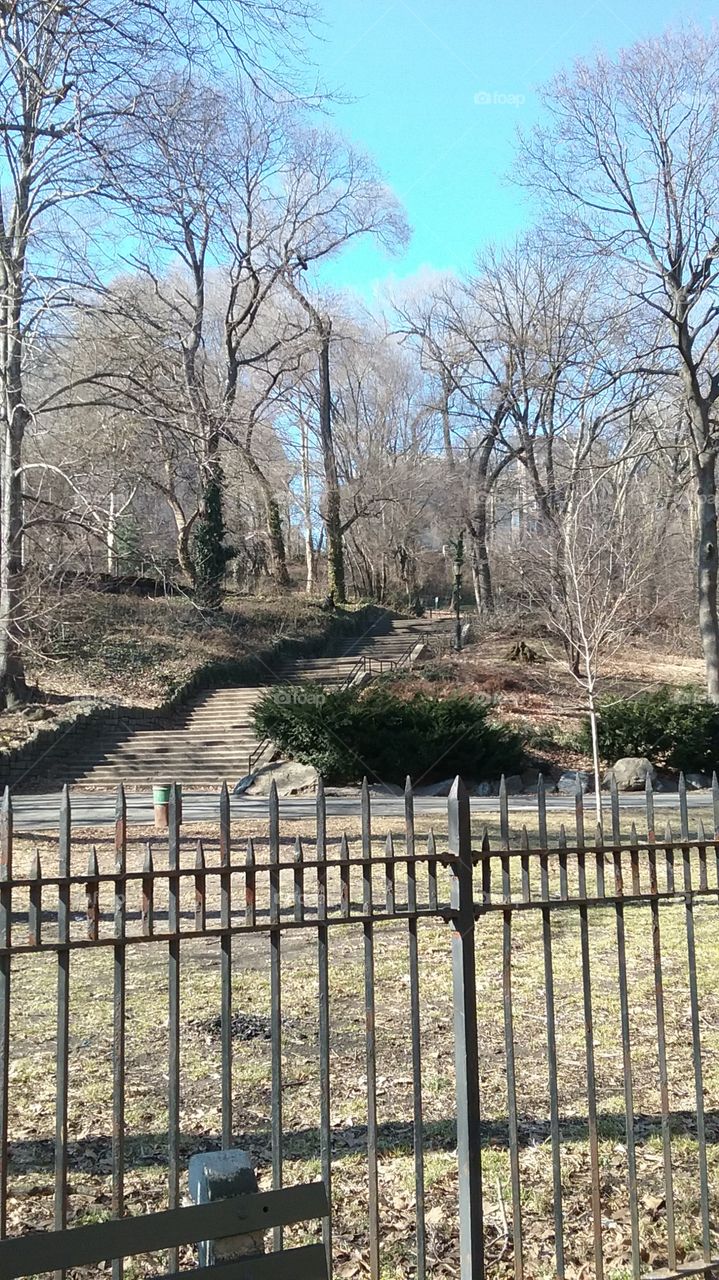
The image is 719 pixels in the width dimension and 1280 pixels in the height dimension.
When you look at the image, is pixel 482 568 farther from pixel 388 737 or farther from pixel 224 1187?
pixel 224 1187

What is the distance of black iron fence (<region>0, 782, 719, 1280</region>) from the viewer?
2.70 meters

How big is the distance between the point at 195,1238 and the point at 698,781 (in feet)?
69.2

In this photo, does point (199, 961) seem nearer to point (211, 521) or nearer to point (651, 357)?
point (651, 357)

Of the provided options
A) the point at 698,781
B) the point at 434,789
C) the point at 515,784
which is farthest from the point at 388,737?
the point at 698,781

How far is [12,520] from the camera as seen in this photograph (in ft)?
57.8

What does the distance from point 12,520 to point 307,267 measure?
80.4 feet

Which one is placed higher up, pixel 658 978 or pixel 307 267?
pixel 307 267

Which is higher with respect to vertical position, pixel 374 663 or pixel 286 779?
pixel 374 663

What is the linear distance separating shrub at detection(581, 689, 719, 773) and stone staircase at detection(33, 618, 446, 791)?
7749 mm

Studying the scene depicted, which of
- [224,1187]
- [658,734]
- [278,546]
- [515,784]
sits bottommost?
[515,784]

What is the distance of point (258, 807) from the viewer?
1650cm

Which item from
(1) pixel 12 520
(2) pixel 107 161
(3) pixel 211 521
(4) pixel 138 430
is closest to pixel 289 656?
(3) pixel 211 521

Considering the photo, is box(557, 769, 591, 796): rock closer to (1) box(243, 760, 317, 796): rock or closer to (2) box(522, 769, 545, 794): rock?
(2) box(522, 769, 545, 794): rock
